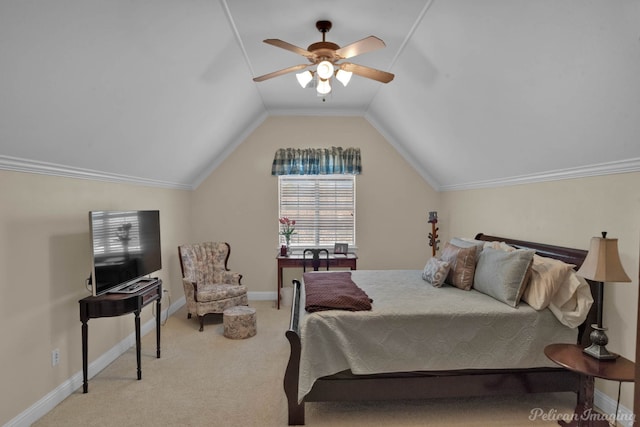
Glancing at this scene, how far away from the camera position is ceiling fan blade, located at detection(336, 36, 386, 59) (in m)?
2.35

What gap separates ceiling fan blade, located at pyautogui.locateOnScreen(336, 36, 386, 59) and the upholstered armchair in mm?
3131

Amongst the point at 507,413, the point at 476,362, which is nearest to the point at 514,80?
the point at 476,362

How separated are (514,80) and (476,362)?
205 cm

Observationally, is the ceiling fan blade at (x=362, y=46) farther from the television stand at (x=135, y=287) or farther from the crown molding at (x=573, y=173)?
the television stand at (x=135, y=287)

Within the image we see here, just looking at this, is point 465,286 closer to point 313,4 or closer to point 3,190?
point 313,4

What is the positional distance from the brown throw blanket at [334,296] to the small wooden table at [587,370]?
1264 mm

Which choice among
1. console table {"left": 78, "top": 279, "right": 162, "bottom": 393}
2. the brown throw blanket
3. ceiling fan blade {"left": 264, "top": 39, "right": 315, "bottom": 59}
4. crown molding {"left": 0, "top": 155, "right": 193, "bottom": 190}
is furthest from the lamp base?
crown molding {"left": 0, "top": 155, "right": 193, "bottom": 190}

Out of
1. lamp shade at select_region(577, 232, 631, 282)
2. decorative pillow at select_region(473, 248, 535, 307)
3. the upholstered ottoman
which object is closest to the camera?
lamp shade at select_region(577, 232, 631, 282)

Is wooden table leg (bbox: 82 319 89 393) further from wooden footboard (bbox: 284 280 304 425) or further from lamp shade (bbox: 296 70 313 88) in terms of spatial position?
lamp shade (bbox: 296 70 313 88)

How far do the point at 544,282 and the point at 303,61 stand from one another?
2.92 meters

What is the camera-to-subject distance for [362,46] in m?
2.45

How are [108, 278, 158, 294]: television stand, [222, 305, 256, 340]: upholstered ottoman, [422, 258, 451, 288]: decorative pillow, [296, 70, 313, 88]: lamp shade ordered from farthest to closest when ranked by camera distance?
[222, 305, 256, 340]: upholstered ottoman → [422, 258, 451, 288]: decorative pillow → [108, 278, 158, 294]: television stand → [296, 70, 313, 88]: lamp shade

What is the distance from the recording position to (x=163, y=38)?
250 centimetres

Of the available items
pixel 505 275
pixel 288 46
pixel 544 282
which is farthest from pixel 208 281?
pixel 544 282
